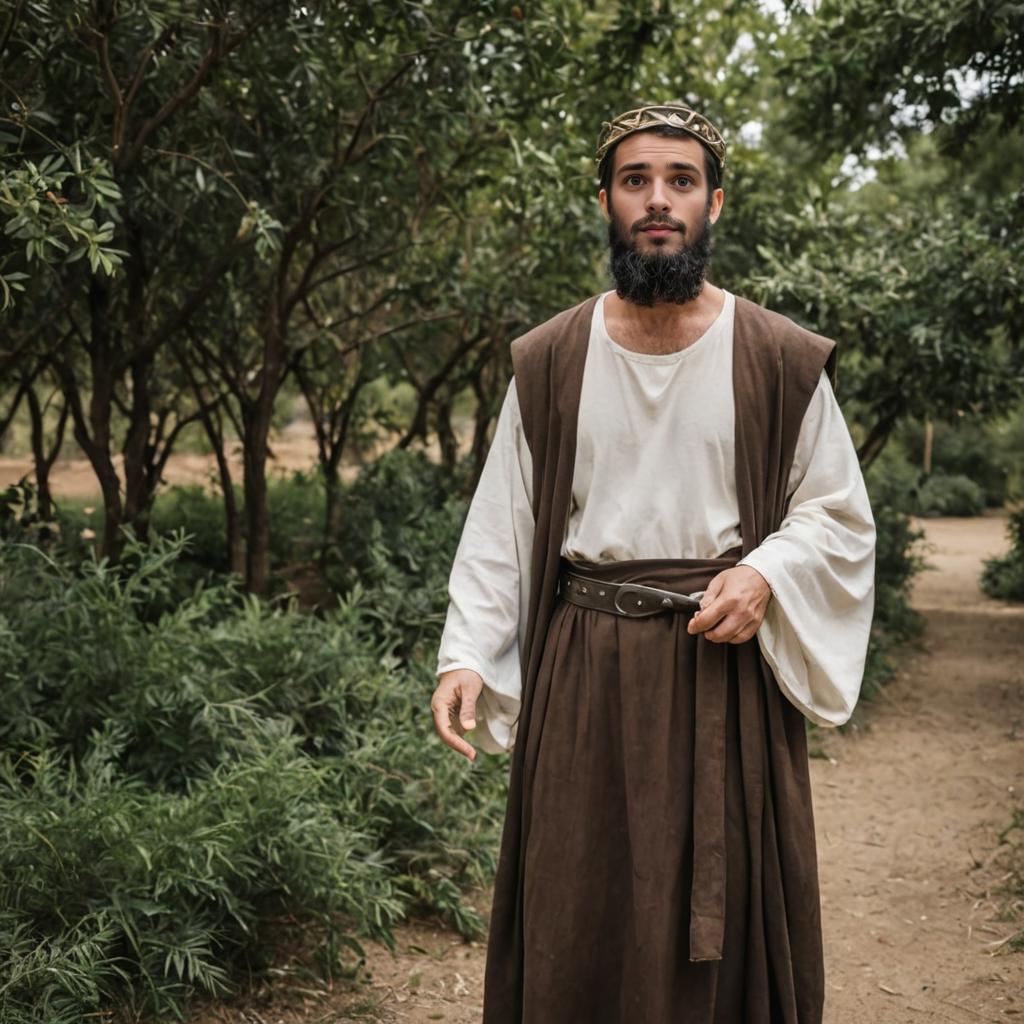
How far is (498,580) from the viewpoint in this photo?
2.55 meters

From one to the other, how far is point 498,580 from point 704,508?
47cm

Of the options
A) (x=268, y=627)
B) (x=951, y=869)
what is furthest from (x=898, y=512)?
(x=268, y=627)

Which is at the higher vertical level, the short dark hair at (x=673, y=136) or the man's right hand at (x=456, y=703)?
the short dark hair at (x=673, y=136)

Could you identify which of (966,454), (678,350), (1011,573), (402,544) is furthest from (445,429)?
(966,454)

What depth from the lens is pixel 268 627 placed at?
15.1 feet

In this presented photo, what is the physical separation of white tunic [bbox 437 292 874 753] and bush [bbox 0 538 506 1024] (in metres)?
1.28

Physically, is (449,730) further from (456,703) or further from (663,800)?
(663,800)

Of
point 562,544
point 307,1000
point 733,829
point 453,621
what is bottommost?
point 307,1000

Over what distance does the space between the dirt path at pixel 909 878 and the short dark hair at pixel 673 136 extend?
7.90ft

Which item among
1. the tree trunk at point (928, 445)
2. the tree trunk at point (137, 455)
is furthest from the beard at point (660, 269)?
the tree trunk at point (928, 445)

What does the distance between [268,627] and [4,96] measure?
6.86 ft

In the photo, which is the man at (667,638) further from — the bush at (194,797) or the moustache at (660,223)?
the bush at (194,797)

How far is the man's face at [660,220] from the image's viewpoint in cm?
240

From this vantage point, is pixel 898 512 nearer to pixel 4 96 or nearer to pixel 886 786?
pixel 886 786
